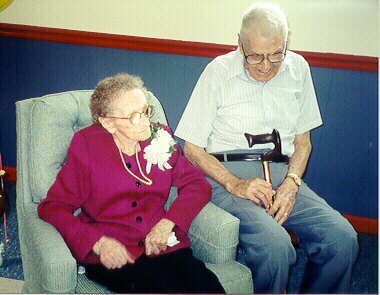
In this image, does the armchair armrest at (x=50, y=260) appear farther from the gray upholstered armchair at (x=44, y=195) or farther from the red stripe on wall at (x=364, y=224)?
the red stripe on wall at (x=364, y=224)

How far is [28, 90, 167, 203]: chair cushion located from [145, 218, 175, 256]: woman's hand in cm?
36

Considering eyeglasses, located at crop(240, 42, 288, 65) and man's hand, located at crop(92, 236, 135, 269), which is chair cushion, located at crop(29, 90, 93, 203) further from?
eyeglasses, located at crop(240, 42, 288, 65)

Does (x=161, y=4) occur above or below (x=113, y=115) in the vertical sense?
above

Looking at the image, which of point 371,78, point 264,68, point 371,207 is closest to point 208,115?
point 264,68

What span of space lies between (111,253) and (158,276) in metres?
0.14

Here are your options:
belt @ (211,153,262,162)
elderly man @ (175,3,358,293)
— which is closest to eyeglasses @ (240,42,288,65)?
elderly man @ (175,3,358,293)

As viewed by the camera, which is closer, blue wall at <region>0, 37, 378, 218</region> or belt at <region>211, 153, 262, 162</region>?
belt at <region>211, 153, 262, 162</region>

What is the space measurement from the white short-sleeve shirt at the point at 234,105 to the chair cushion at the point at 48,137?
388 millimetres

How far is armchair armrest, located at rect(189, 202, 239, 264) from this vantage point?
1335 mm

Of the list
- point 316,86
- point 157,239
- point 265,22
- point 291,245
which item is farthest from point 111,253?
point 316,86

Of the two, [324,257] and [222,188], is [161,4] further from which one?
[324,257]

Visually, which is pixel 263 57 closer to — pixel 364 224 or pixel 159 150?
pixel 159 150

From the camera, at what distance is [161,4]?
2016 millimetres

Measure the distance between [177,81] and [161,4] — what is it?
35 centimetres
